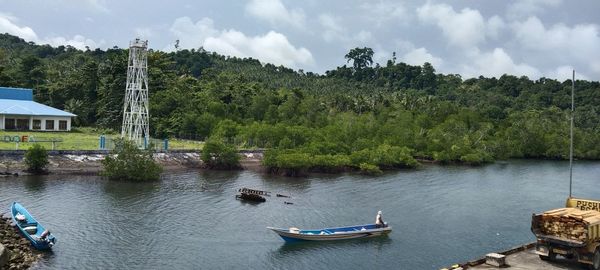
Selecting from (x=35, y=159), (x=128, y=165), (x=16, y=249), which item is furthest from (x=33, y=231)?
(x=35, y=159)

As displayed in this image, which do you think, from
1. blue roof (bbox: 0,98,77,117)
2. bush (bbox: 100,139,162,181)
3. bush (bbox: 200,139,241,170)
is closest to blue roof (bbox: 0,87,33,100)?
blue roof (bbox: 0,98,77,117)

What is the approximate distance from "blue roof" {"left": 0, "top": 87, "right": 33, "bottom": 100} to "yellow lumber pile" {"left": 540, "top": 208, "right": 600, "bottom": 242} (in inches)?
3886

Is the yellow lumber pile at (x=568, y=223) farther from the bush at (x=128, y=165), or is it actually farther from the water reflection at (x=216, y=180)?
the bush at (x=128, y=165)

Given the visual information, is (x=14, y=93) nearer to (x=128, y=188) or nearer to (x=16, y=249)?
(x=128, y=188)

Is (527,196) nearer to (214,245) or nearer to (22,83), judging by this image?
(214,245)

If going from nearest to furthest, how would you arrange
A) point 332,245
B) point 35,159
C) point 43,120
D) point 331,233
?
point 332,245 < point 331,233 < point 35,159 < point 43,120

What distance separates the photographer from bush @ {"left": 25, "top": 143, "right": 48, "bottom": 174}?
217 ft

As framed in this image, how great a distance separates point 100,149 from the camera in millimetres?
76125

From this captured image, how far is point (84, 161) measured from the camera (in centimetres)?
7206

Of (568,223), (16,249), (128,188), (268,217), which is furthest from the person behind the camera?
(128,188)

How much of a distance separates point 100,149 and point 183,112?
33.7 metres

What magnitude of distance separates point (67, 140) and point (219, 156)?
24.3 m

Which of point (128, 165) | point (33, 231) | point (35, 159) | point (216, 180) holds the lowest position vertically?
point (33, 231)

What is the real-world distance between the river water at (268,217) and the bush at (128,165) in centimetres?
198
